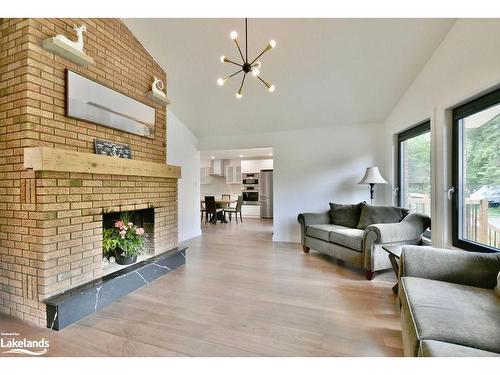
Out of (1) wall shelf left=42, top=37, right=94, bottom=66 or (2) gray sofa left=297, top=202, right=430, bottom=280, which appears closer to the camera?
(1) wall shelf left=42, top=37, right=94, bottom=66

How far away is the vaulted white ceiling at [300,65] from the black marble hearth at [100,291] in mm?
2632

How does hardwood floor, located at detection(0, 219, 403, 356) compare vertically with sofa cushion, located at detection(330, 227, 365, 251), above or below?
below

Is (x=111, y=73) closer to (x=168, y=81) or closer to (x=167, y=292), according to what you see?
(x=168, y=81)

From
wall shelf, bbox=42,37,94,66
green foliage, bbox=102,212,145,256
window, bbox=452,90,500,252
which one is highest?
wall shelf, bbox=42,37,94,66

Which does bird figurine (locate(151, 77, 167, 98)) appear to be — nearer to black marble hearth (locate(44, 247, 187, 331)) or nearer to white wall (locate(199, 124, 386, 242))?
white wall (locate(199, 124, 386, 242))

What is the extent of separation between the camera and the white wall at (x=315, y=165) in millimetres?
4379

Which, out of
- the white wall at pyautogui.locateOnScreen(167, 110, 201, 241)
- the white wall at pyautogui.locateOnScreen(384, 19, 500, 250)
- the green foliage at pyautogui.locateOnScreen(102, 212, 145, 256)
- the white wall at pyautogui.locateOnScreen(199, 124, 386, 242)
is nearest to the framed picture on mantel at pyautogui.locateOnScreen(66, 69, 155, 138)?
the green foliage at pyautogui.locateOnScreen(102, 212, 145, 256)

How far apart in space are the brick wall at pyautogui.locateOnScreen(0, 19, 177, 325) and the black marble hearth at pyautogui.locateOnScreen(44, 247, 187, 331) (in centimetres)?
13

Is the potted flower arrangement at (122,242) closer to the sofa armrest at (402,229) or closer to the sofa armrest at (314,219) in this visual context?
the sofa armrest at (314,219)

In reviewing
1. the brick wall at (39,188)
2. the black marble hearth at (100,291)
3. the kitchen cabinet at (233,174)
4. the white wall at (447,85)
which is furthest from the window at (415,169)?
the kitchen cabinet at (233,174)

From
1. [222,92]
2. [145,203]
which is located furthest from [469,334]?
[222,92]

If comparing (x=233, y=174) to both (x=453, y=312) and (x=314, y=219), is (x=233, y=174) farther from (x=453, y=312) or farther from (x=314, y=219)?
(x=453, y=312)

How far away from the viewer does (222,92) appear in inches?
152

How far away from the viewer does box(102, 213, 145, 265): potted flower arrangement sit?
2.69 meters
